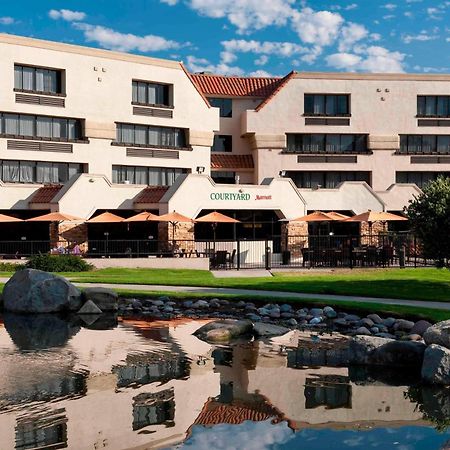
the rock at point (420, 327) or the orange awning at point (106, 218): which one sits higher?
the orange awning at point (106, 218)

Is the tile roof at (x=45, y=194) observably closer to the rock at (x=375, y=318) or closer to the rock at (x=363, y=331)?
the rock at (x=375, y=318)

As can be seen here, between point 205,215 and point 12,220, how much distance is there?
38.1 ft

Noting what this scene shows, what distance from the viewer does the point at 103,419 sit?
11383 millimetres

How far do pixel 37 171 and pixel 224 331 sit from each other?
2867cm

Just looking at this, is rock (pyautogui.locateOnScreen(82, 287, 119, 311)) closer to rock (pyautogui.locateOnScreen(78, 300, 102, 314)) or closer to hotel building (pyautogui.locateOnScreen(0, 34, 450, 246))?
rock (pyautogui.locateOnScreen(78, 300, 102, 314))

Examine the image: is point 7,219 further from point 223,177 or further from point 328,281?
point 328,281

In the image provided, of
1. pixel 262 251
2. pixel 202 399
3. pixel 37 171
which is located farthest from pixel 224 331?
pixel 37 171

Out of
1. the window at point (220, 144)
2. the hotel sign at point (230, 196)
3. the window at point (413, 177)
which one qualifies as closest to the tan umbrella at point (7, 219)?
the hotel sign at point (230, 196)

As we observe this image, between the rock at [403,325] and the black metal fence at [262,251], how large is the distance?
1439 cm

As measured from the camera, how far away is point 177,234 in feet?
139

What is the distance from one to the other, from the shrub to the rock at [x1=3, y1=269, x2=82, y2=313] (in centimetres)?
918

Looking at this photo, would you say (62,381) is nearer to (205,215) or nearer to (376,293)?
(376,293)

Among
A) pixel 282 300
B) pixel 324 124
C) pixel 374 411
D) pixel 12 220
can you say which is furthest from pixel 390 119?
pixel 374 411

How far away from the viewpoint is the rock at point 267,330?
18.9m
